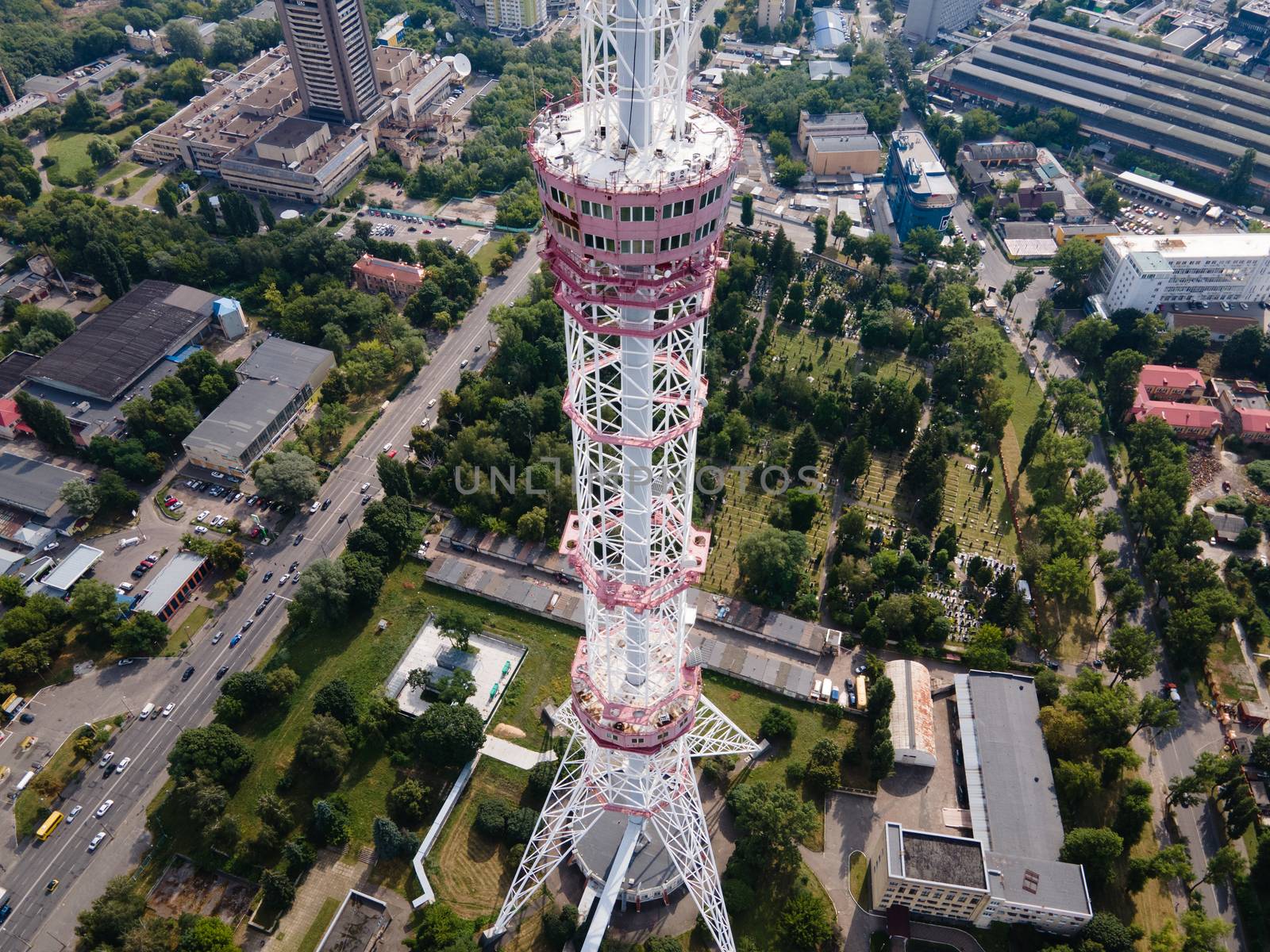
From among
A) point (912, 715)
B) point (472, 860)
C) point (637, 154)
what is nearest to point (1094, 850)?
point (912, 715)

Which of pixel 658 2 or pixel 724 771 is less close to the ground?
pixel 658 2

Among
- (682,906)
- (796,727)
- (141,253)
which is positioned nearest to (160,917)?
(682,906)

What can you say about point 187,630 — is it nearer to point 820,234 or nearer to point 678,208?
point 678,208

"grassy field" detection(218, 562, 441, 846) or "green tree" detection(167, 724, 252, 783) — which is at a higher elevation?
"green tree" detection(167, 724, 252, 783)

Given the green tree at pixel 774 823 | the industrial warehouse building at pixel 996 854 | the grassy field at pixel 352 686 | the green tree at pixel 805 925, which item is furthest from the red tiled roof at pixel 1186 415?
the grassy field at pixel 352 686

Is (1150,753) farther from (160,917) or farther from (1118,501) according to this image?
(160,917)

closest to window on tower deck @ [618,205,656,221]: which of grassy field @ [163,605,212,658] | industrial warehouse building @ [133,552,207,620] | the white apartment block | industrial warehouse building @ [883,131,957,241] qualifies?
grassy field @ [163,605,212,658]

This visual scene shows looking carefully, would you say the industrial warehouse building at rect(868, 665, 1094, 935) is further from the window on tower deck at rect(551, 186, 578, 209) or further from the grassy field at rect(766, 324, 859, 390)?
the window on tower deck at rect(551, 186, 578, 209)
